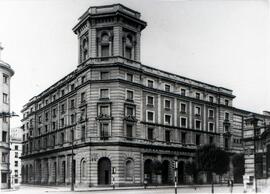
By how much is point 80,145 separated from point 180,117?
10.3 m

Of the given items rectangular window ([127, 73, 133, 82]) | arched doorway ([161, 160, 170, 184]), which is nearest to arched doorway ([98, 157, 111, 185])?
arched doorway ([161, 160, 170, 184])

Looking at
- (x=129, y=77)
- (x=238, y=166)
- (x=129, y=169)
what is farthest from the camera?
(x=238, y=166)

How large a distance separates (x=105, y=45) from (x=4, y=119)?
11.6m

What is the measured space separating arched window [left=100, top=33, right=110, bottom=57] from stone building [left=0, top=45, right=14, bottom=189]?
1076 cm

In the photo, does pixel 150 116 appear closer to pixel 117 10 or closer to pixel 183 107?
pixel 183 107

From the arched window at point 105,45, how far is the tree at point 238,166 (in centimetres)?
1512

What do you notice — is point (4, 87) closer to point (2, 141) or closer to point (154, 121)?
point (2, 141)

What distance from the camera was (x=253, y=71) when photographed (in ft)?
79.7

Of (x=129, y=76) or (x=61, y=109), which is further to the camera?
(x=129, y=76)

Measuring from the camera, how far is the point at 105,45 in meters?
37.9

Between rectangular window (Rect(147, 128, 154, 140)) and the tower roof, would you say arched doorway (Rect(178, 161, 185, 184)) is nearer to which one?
rectangular window (Rect(147, 128, 154, 140))

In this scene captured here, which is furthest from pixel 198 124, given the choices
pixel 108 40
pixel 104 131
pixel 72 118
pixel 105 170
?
pixel 72 118

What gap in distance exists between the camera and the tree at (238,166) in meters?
39.1

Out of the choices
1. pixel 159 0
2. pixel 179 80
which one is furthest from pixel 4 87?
pixel 179 80
